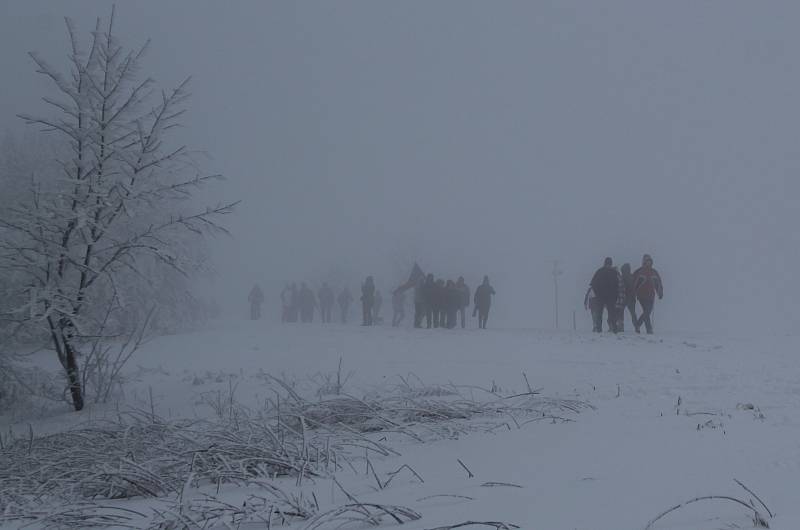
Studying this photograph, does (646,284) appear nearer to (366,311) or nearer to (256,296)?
(366,311)

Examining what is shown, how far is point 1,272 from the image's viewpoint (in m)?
9.62

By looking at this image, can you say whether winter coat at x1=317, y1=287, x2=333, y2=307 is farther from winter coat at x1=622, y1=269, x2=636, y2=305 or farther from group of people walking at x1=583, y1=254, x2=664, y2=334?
winter coat at x1=622, y1=269, x2=636, y2=305

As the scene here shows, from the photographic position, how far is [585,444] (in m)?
3.87

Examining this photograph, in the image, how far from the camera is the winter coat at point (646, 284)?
15500 mm

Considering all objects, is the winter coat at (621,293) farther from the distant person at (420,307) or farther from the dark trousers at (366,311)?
the dark trousers at (366,311)

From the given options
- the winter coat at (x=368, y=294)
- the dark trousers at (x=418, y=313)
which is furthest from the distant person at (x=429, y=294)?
the winter coat at (x=368, y=294)

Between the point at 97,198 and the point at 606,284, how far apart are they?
11.7 meters

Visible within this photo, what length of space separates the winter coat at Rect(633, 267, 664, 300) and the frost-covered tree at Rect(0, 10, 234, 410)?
10.6 metres

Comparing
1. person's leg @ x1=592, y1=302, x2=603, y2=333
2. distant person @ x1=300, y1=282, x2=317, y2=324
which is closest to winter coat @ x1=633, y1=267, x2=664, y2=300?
person's leg @ x1=592, y1=302, x2=603, y2=333

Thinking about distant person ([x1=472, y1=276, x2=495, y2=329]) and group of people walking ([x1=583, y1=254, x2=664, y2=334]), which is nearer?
group of people walking ([x1=583, y1=254, x2=664, y2=334])

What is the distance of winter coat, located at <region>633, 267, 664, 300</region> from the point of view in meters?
15.5

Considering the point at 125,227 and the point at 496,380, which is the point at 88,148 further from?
the point at 496,380

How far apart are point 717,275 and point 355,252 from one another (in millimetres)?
113874

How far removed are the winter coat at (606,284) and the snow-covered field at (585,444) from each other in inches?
184
